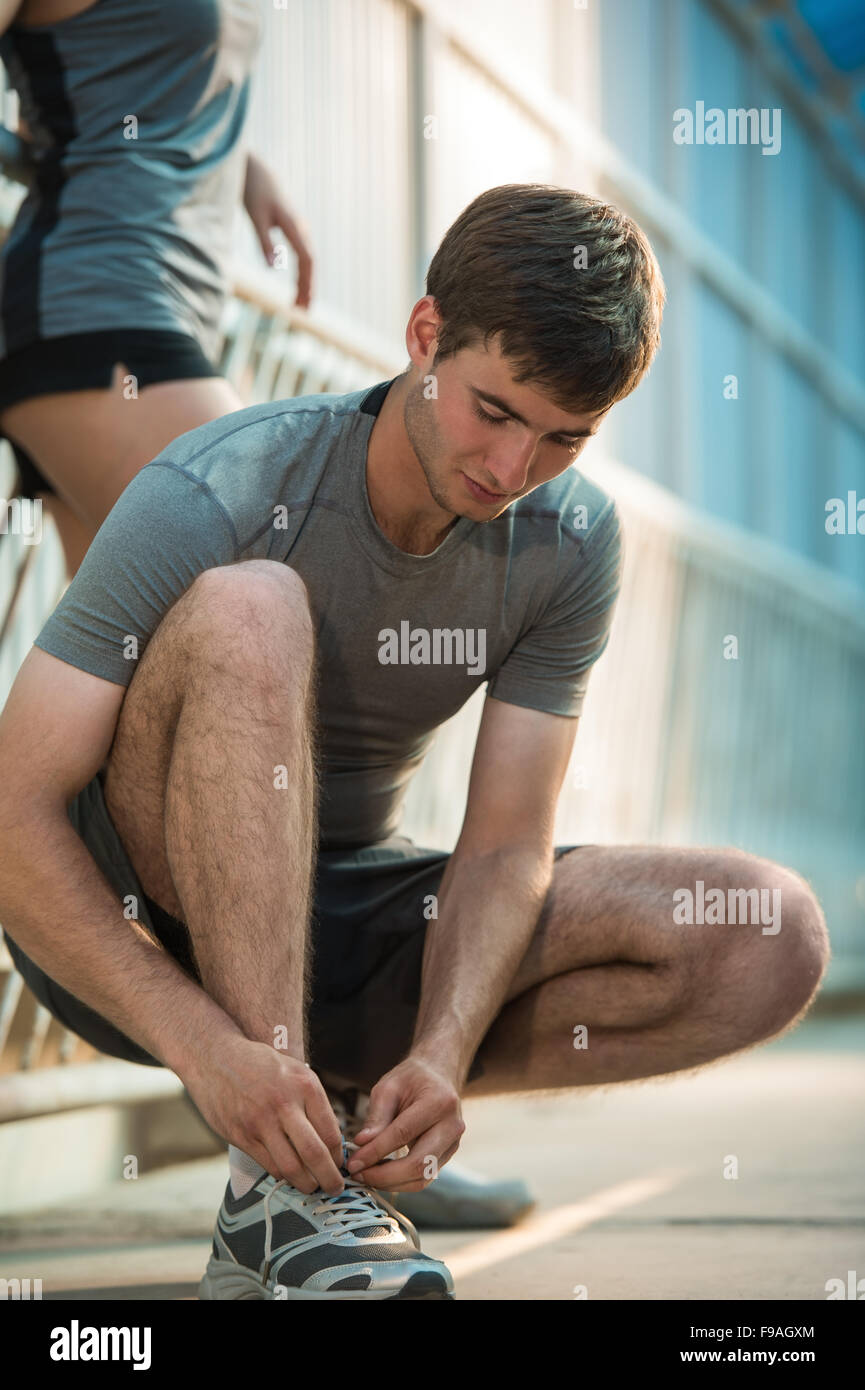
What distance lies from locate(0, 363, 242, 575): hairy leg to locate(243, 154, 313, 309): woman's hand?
44 centimetres

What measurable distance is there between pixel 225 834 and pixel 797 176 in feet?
25.3

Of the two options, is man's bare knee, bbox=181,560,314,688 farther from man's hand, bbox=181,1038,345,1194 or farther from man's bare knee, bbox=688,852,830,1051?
man's bare knee, bbox=688,852,830,1051

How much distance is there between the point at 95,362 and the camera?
161cm

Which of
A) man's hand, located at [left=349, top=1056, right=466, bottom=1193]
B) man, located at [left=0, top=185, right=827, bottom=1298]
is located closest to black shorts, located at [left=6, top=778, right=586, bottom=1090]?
man, located at [left=0, top=185, right=827, bottom=1298]

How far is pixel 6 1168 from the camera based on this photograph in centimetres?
199

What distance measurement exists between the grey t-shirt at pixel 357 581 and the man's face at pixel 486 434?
8cm

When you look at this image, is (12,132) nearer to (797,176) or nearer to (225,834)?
(225,834)

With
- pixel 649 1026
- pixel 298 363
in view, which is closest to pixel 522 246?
pixel 649 1026

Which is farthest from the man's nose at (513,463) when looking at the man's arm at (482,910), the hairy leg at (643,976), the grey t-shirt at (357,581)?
the hairy leg at (643,976)

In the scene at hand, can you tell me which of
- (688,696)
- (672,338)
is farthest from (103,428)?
(672,338)

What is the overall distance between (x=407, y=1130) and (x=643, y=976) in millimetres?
415

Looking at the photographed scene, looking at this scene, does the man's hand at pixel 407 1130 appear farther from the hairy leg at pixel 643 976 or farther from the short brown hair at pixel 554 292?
the short brown hair at pixel 554 292

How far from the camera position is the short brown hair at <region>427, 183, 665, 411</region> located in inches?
48.5

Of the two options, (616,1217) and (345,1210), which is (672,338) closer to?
(616,1217)
